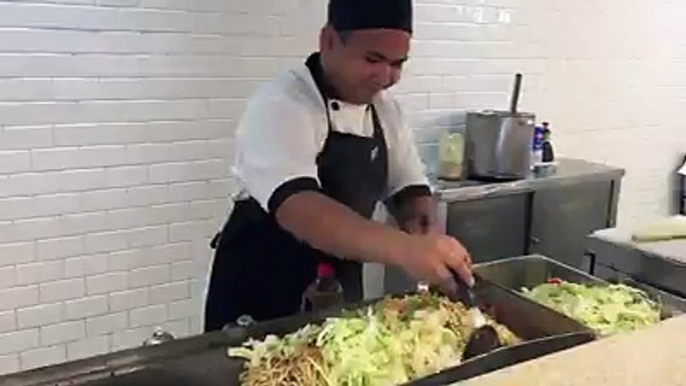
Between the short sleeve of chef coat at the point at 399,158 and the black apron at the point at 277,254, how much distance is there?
3.3 inches

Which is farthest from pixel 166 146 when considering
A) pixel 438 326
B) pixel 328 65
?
pixel 438 326

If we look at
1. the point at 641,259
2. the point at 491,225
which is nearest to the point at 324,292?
the point at 641,259

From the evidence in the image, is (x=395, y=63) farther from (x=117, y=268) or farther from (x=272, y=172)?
(x=117, y=268)

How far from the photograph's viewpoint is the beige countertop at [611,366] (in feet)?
3.13

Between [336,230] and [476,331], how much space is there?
34 cm

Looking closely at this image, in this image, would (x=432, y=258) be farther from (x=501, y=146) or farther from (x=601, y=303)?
(x=501, y=146)

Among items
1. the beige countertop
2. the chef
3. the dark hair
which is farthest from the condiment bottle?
the beige countertop

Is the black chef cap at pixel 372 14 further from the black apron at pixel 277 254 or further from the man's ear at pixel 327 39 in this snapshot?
the black apron at pixel 277 254

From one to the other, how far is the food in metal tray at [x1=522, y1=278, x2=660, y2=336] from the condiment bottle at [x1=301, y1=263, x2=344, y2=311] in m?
0.44

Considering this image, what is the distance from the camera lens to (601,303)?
1910 mm

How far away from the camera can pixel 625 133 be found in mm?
4590

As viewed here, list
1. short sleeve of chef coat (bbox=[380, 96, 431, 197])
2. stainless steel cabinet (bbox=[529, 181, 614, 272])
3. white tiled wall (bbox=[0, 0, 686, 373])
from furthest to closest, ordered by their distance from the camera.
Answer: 1. stainless steel cabinet (bbox=[529, 181, 614, 272])
2. white tiled wall (bbox=[0, 0, 686, 373])
3. short sleeve of chef coat (bbox=[380, 96, 431, 197])

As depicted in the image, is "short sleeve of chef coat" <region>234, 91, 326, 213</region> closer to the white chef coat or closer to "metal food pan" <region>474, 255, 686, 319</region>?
the white chef coat

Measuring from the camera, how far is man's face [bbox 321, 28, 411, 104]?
A: 6.22ft
